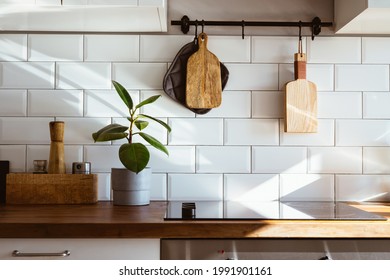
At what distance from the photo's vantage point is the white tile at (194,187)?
6.07ft

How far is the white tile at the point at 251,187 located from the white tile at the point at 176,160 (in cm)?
15

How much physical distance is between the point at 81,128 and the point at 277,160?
2.42 feet

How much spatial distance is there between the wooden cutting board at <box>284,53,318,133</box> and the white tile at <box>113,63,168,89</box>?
0.47m

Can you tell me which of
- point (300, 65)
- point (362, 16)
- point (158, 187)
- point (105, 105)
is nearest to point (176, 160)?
point (158, 187)

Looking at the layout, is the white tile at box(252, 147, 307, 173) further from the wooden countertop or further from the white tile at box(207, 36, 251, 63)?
the wooden countertop

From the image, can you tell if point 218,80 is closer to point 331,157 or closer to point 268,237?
point 331,157

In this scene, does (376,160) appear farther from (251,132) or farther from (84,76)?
(84,76)

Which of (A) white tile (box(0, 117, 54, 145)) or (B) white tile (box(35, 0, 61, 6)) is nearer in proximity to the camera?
(B) white tile (box(35, 0, 61, 6))

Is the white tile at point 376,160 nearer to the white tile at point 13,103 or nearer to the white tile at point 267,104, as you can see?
the white tile at point 267,104

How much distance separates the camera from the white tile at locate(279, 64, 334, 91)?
187 cm

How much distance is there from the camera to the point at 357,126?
187 centimetres

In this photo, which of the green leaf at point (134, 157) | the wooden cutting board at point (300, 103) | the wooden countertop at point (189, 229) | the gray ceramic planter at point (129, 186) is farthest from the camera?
the wooden cutting board at point (300, 103)

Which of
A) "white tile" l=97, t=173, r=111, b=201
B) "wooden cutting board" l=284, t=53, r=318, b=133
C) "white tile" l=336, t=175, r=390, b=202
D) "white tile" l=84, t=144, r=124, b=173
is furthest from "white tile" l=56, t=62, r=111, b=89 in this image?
"white tile" l=336, t=175, r=390, b=202

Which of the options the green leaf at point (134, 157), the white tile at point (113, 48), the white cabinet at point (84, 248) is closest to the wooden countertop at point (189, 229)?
the white cabinet at point (84, 248)
